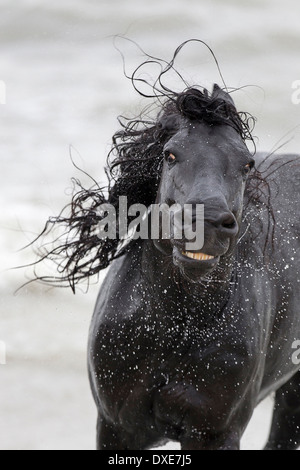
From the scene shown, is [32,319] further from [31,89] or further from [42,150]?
[31,89]

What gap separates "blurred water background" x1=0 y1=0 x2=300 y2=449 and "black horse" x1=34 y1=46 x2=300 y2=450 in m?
2.08

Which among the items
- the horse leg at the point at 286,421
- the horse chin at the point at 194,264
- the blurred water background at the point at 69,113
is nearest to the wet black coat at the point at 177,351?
the horse chin at the point at 194,264

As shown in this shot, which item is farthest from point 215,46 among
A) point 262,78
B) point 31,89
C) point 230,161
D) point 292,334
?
point 230,161

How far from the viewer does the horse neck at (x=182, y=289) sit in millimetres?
3709

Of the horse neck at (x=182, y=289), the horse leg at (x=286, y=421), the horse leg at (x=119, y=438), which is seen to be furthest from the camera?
the horse leg at (x=286, y=421)

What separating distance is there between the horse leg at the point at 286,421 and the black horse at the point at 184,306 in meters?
1.27

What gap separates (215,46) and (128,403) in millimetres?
9067

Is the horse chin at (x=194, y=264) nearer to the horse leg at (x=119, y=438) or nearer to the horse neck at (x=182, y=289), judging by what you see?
the horse neck at (x=182, y=289)

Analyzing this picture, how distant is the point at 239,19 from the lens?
1310 cm

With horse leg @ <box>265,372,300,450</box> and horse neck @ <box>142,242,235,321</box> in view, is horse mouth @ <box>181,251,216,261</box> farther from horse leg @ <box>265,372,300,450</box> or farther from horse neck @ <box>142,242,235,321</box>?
horse leg @ <box>265,372,300,450</box>

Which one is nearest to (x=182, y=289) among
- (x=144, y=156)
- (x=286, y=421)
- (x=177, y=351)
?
(x=177, y=351)

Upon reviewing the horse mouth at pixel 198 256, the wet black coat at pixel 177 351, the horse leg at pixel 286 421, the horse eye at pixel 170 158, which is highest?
the horse eye at pixel 170 158

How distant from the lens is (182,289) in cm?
375

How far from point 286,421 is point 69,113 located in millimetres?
6718
